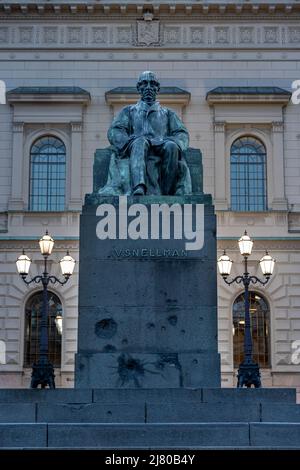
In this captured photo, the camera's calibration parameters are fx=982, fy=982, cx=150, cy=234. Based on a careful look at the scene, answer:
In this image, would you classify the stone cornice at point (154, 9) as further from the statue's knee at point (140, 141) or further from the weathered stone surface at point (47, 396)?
the weathered stone surface at point (47, 396)

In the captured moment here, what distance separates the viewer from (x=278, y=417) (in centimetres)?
1295

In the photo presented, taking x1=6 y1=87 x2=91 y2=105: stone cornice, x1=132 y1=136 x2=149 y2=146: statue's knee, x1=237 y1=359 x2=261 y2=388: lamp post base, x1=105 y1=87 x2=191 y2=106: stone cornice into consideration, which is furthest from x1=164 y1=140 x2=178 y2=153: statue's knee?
x1=6 y1=87 x2=91 y2=105: stone cornice

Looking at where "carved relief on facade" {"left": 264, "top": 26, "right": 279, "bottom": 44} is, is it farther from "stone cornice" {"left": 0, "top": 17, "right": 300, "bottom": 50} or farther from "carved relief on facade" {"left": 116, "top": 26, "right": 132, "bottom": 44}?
"carved relief on facade" {"left": 116, "top": 26, "right": 132, "bottom": 44}

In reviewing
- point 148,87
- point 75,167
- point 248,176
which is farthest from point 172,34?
point 148,87

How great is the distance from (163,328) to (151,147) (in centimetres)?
316

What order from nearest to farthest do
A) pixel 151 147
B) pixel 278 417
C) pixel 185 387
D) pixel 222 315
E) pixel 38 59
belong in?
pixel 278 417 → pixel 185 387 → pixel 151 147 → pixel 222 315 → pixel 38 59

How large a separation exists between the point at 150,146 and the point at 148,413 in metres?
5.12

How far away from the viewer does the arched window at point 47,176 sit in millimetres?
34438

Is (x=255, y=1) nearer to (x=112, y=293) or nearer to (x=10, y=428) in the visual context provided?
(x=112, y=293)

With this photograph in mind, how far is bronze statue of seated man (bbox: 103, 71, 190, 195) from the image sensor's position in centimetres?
1609

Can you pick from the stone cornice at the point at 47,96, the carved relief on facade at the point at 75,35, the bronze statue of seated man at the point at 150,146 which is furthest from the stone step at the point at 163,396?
the carved relief on facade at the point at 75,35

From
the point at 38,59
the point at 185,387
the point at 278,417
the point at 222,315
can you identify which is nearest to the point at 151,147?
the point at 185,387

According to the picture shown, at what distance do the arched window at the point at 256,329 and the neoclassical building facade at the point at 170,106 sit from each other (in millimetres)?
44
